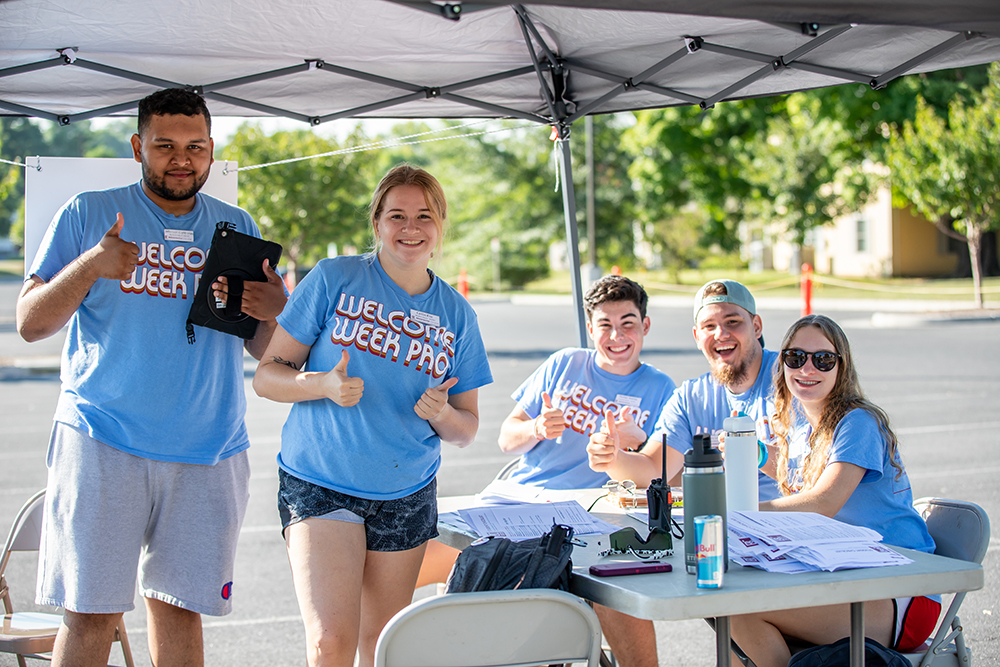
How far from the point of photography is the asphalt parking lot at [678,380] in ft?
13.8

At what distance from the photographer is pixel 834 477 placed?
2656mm

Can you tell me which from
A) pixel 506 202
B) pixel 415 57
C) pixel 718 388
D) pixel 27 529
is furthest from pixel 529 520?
pixel 506 202

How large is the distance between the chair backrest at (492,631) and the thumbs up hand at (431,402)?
78 cm

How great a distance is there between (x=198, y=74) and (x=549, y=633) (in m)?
3.02

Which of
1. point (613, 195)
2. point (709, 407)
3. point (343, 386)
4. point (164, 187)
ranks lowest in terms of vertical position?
point (709, 407)

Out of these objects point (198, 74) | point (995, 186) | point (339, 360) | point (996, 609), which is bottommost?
point (996, 609)

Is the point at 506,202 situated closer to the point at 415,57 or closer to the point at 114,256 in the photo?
the point at 415,57

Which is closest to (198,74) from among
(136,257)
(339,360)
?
(136,257)

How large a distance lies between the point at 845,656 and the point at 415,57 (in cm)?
283

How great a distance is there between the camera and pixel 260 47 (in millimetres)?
3604

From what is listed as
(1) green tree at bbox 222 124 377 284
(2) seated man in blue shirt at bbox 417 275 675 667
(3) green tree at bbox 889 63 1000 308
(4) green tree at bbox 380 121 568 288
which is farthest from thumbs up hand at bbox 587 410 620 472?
(4) green tree at bbox 380 121 568 288

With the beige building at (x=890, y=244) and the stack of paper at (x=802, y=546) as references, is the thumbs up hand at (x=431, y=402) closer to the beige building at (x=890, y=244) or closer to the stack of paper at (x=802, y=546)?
the stack of paper at (x=802, y=546)

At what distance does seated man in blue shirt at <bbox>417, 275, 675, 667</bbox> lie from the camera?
12.3ft

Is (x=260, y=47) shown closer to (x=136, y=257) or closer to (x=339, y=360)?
(x=136, y=257)
